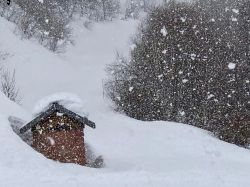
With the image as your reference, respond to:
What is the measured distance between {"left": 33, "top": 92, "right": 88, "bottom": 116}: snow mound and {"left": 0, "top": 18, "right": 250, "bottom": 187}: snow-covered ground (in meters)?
1.24

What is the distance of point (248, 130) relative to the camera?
91.0 ft

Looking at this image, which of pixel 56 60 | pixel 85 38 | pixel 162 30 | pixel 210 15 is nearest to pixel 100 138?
pixel 162 30

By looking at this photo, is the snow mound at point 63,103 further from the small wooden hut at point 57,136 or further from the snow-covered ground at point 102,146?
the snow-covered ground at point 102,146

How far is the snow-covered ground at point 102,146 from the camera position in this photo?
42.4 ft

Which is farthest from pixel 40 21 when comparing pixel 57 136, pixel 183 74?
pixel 57 136

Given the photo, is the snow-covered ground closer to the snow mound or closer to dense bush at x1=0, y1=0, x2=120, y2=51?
the snow mound

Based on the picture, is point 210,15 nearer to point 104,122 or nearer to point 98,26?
point 104,122

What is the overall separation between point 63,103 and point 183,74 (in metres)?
20.7

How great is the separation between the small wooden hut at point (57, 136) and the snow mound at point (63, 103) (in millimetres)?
202

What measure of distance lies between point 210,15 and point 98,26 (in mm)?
27068

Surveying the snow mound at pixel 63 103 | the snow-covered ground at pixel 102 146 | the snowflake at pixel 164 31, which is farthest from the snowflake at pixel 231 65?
the snow mound at pixel 63 103

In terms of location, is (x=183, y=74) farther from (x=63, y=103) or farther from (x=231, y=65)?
(x=63, y=103)

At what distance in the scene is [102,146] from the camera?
79.9 feet

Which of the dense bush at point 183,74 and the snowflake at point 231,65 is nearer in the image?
the dense bush at point 183,74
